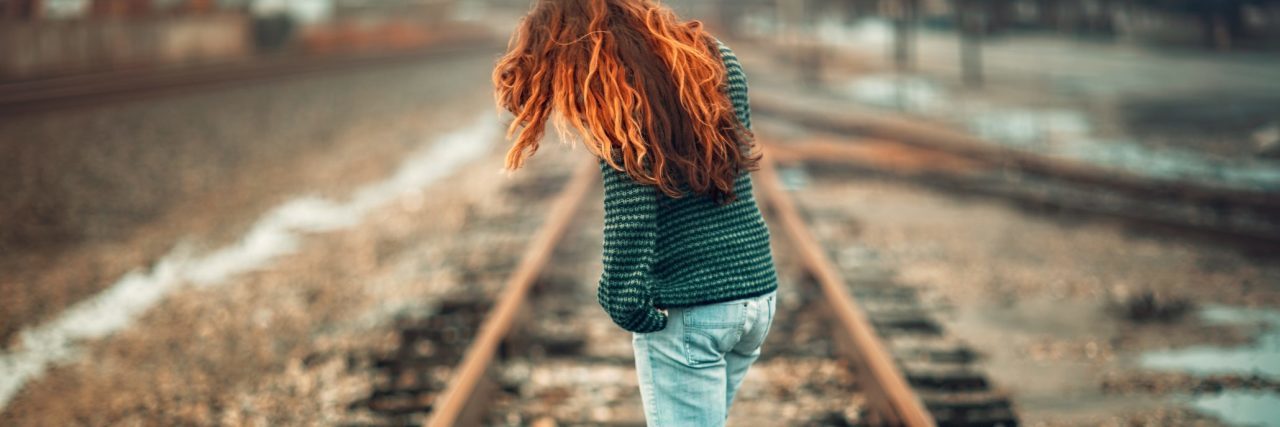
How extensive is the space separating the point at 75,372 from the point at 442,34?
125 feet

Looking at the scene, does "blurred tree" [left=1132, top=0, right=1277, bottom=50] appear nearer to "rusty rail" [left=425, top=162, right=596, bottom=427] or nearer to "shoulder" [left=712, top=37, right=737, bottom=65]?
"rusty rail" [left=425, top=162, right=596, bottom=427]

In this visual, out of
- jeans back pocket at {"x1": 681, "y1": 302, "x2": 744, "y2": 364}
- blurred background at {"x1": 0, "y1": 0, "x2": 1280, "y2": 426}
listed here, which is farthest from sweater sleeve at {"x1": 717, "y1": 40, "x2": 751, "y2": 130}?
blurred background at {"x1": 0, "y1": 0, "x2": 1280, "y2": 426}

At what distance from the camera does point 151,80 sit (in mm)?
18750

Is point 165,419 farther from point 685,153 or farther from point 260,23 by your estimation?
point 260,23

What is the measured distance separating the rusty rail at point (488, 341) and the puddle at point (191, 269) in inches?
90.4

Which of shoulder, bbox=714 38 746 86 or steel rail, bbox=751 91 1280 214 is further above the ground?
shoulder, bbox=714 38 746 86

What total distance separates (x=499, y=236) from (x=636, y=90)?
266 inches

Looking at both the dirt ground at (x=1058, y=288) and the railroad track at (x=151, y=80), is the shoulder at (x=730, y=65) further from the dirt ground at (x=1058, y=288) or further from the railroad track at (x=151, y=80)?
the railroad track at (x=151, y=80)

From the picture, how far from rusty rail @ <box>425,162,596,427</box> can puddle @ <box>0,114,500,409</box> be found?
2297mm

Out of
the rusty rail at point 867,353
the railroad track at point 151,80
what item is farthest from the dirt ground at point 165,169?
the rusty rail at point 867,353

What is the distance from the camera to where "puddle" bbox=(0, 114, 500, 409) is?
6.41 m

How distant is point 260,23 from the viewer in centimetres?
3034

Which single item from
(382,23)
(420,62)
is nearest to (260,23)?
(420,62)

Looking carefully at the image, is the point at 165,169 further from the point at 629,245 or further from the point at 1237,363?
the point at 629,245
